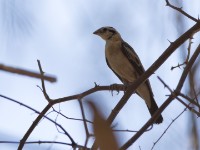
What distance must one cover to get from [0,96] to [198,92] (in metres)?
0.94

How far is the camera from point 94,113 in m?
0.55

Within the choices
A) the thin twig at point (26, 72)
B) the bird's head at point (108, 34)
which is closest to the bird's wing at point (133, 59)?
the bird's head at point (108, 34)

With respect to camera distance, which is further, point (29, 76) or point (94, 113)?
point (29, 76)

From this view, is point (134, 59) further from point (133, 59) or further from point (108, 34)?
point (108, 34)

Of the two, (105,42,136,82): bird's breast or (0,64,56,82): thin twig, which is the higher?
(105,42,136,82): bird's breast

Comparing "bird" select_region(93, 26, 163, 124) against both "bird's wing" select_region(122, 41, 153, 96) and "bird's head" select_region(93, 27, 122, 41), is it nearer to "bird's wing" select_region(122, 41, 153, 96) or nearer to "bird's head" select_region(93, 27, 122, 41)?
"bird's wing" select_region(122, 41, 153, 96)

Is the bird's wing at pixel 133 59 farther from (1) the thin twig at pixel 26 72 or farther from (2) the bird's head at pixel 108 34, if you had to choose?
(1) the thin twig at pixel 26 72

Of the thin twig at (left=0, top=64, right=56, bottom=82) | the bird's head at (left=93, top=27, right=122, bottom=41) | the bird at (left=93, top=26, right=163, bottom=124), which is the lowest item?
the thin twig at (left=0, top=64, right=56, bottom=82)

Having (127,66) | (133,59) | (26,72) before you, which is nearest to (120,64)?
(127,66)

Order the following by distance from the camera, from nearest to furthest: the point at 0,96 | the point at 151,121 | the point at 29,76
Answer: the point at 29,76 → the point at 0,96 → the point at 151,121

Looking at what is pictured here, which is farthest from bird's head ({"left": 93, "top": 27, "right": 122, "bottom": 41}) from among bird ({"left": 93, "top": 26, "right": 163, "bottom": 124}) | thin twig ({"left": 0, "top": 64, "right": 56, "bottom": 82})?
thin twig ({"left": 0, "top": 64, "right": 56, "bottom": 82})

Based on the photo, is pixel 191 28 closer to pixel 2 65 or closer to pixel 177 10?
pixel 177 10

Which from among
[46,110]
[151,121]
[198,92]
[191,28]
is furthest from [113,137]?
[46,110]

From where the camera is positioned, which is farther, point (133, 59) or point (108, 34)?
point (108, 34)
